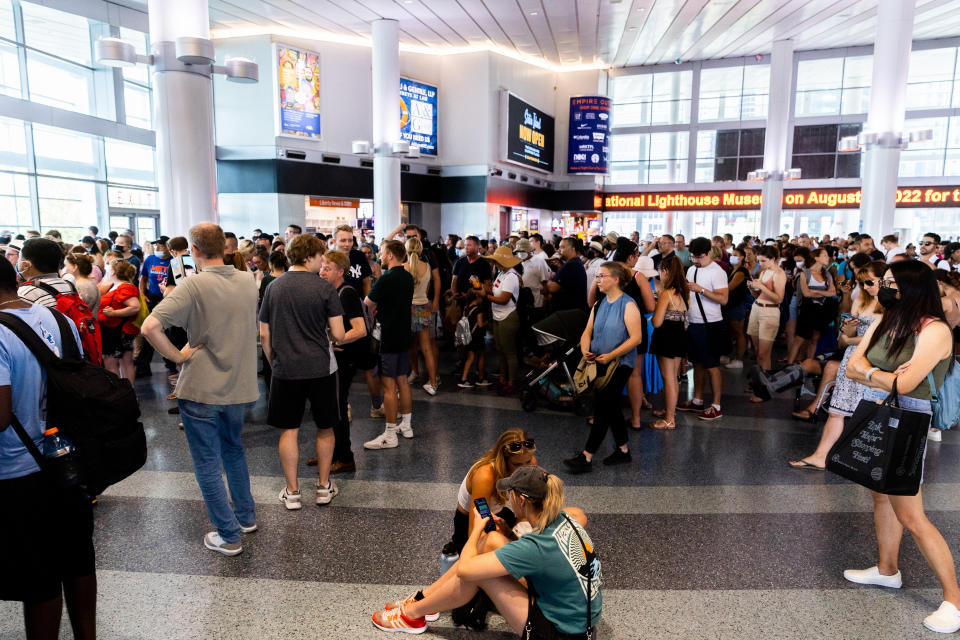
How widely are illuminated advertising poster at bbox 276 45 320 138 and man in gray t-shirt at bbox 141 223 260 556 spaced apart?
14.7 meters

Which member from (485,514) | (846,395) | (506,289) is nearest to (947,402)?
(846,395)

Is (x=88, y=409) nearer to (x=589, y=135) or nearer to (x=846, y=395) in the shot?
(x=846, y=395)

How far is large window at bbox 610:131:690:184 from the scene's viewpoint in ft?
85.5

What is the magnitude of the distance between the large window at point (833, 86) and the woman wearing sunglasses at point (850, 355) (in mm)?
23693

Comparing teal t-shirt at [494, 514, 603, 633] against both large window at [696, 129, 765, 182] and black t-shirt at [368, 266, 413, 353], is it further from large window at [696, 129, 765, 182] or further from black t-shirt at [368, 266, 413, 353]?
large window at [696, 129, 765, 182]

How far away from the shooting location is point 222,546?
3.35m

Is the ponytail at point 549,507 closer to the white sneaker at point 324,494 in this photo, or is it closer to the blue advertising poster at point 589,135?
the white sneaker at point 324,494

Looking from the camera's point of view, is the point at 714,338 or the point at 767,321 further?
the point at 767,321

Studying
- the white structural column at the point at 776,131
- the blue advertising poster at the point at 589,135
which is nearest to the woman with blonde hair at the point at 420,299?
the white structural column at the point at 776,131

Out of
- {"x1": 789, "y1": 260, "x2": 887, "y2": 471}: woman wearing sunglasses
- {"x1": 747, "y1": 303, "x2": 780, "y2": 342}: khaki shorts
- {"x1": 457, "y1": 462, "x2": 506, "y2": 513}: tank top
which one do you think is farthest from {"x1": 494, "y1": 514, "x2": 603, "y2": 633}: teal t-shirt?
{"x1": 747, "y1": 303, "x2": 780, "y2": 342}: khaki shorts

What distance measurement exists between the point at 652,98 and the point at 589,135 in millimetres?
4260

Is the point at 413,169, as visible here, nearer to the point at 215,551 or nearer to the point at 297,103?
the point at 297,103

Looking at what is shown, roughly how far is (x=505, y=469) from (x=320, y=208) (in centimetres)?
1624

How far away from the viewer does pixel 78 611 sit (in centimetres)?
233
